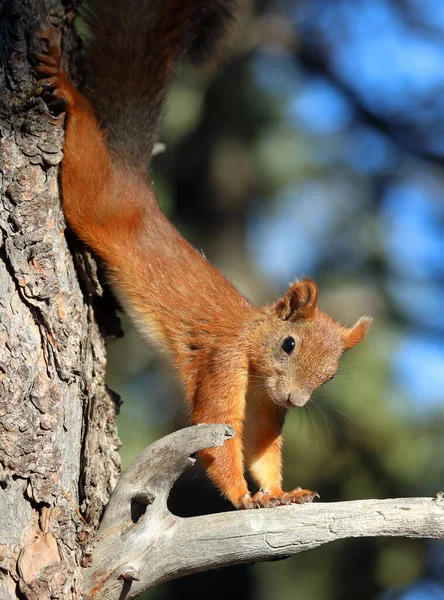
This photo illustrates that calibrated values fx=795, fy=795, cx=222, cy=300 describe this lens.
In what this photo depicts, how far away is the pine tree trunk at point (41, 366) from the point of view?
2211 millimetres

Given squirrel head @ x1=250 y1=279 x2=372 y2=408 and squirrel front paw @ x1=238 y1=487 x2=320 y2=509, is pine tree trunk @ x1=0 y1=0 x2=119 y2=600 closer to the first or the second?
squirrel front paw @ x1=238 y1=487 x2=320 y2=509

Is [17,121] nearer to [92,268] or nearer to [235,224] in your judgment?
[92,268]

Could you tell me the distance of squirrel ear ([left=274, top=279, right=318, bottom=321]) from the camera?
10.4ft

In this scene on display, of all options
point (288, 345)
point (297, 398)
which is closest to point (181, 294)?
point (288, 345)

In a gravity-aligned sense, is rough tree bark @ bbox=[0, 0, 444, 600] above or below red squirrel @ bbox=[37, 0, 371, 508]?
below

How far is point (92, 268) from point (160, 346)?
1.67 ft

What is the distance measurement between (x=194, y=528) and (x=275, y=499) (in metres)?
0.68

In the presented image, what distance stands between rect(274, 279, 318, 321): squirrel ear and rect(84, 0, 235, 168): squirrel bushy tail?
79 centimetres

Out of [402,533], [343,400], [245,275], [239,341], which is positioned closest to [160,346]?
[239,341]

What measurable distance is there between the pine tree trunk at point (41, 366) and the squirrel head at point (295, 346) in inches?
27.0

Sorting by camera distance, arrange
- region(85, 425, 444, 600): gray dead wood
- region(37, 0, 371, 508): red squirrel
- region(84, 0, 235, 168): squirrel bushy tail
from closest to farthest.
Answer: region(85, 425, 444, 600): gray dead wood < region(37, 0, 371, 508): red squirrel < region(84, 0, 235, 168): squirrel bushy tail

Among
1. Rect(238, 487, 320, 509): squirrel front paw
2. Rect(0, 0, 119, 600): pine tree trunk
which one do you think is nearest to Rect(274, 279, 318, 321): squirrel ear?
Rect(238, 487, 320, 509): squirrel front paw

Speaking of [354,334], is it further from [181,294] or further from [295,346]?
[181,294]

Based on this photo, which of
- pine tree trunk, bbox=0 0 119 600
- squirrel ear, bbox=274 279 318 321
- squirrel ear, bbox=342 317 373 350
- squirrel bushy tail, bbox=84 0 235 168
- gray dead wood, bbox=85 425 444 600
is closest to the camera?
gray dead wood, bbox=85 425 444 600
